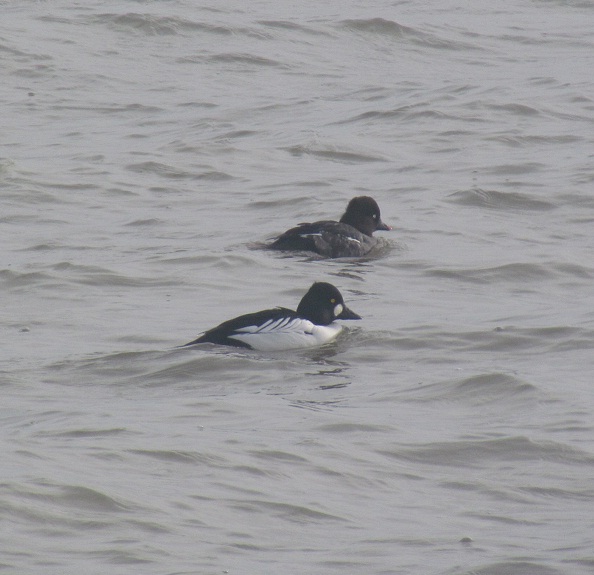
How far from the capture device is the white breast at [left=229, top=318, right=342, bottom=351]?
29.1 feet

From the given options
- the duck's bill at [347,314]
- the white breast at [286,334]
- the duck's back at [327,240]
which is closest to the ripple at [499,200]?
the duck's back at [327,240]

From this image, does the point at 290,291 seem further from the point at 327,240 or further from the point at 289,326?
the point at 289,326

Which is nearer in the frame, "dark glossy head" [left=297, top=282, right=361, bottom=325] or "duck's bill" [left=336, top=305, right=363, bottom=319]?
"dark glossy head" [left=297, top=282, right=361, bottom=325]

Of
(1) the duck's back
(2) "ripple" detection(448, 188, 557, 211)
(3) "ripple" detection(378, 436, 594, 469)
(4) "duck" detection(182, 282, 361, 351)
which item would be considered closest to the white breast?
(4) "duck" detection(182, 282, 361, 351)

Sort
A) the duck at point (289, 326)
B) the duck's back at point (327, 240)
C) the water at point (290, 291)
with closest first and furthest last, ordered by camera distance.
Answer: the water at point (290, 291)
the duck at point (289, 326)
the duck's back at point (327, 240)

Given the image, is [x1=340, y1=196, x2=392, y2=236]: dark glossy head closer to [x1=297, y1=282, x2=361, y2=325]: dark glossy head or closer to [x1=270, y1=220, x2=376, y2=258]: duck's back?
[x1=270, y1=220, x2=376, y2=258]: duck's back

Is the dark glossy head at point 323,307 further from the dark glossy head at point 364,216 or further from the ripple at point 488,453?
the dark glossy head at point 364,216

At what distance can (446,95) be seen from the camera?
62.5 feet

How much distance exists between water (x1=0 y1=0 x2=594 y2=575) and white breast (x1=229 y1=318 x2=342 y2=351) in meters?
0.10

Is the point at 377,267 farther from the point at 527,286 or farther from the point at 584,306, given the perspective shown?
the point at 584,306

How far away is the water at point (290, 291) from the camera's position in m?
5.82

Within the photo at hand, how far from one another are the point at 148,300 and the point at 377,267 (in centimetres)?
238

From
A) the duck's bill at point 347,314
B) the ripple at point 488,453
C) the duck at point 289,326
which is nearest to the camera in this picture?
the ripple at point 488,453

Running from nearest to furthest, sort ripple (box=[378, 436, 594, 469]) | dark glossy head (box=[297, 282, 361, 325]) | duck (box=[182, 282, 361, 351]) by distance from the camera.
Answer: ripple (box=[378, 436, 594, 469])
duck (box=[182, 282, 361, 351])
dark glossy head (box=[297, 282, 361, 325])
